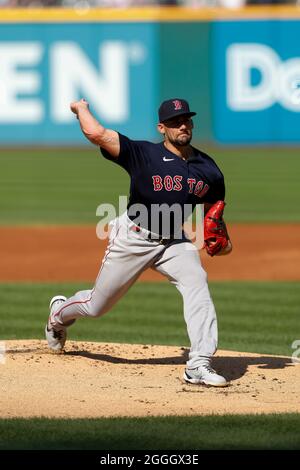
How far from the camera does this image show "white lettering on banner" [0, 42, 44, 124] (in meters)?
24.6

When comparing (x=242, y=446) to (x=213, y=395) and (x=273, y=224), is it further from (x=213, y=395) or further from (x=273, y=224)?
(x=273, y=224)

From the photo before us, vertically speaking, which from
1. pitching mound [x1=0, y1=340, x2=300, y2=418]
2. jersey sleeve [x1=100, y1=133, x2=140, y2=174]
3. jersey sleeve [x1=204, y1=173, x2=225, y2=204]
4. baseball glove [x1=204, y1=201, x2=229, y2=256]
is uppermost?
jersey sleeve [x1=100, y1=133, x2=140, y2=174]

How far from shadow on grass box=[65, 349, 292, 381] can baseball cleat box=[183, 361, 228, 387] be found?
58 cm

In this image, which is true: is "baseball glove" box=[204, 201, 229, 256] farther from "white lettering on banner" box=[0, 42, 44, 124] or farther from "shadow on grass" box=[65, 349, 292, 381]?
"white lettering on banner" box=[0, 42, 44, 124]

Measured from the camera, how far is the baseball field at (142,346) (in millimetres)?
5969

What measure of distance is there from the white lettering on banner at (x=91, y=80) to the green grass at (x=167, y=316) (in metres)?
13.4

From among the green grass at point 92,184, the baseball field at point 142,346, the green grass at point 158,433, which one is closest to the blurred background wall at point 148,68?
the green grass at point 92,184

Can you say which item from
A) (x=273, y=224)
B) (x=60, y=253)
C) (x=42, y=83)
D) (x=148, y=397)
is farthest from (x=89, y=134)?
(x=42, y=83)

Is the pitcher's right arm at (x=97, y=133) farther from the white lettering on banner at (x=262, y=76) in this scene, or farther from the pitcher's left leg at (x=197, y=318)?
the white lettering on banner at (x=262, y=76)

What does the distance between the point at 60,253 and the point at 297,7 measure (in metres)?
13.1

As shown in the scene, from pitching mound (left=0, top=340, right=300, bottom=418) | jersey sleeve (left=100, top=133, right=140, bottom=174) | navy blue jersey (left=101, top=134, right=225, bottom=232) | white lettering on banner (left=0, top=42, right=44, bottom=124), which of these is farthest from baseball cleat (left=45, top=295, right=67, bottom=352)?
white lettering on banner (left=0, top=42, right=44, bottom=124)
